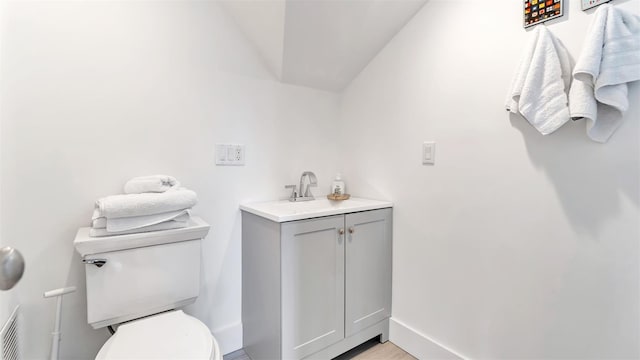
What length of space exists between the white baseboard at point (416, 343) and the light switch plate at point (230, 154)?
1.32m

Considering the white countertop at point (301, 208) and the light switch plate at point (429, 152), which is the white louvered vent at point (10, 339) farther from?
the light switch plate at point (429, 152)

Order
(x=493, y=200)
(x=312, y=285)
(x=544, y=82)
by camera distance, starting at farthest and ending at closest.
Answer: (x=312, y=285) < (x=493, y=200) < (x=544, y=82)

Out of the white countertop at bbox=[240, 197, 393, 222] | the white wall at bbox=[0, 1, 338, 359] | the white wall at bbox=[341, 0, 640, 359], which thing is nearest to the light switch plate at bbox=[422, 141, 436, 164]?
the white wall at bbox=[341, 0, 640, 359]

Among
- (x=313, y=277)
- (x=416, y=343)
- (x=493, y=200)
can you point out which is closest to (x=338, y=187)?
(x=313, y=277)

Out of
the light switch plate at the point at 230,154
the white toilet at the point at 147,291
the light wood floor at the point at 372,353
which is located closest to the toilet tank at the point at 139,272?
the white toilet at the point at 147,291

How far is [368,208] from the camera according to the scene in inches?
Result: 64.8

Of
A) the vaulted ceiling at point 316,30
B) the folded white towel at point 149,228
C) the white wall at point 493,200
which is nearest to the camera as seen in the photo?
the white wall at point 493,200

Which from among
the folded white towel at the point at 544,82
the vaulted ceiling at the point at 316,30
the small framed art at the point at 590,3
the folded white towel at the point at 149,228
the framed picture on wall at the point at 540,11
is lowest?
the folded white towel at the point at 149,228

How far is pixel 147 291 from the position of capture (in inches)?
48.1

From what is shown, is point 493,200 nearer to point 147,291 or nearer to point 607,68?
point 607,68

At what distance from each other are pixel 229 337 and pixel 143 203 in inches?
38.3

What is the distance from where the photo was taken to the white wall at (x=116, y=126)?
1.20 metres

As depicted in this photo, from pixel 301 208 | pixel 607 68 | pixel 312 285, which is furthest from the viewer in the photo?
pixel 301 208

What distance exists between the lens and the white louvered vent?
3.36 ft
